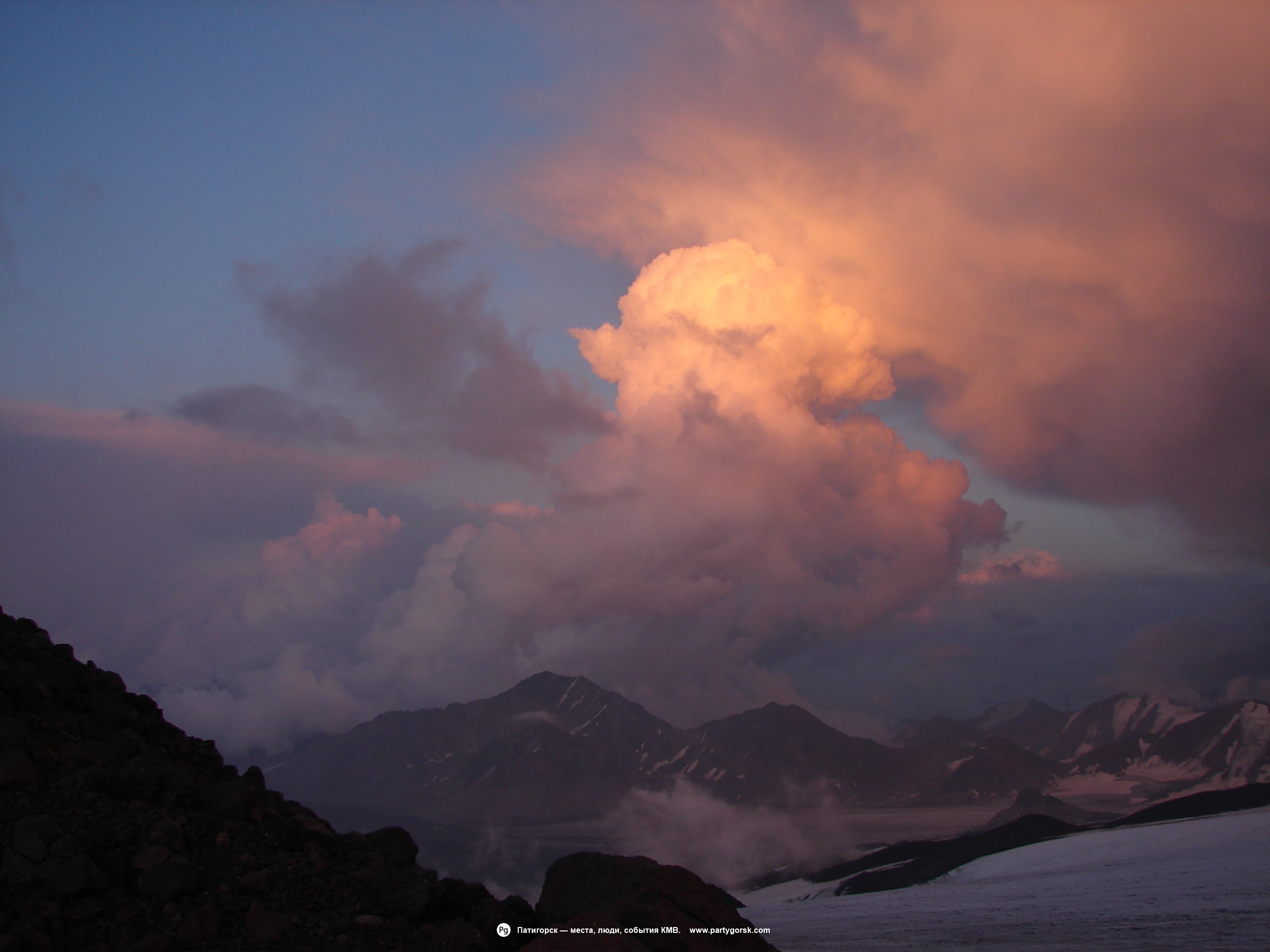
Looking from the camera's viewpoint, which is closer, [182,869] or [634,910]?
[182,869]

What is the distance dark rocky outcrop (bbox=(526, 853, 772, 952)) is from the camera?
23.1 metres

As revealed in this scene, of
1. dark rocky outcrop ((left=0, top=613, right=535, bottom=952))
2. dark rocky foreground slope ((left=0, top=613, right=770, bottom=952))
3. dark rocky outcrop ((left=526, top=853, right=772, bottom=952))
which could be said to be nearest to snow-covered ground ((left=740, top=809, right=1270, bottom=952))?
dark rocky outcrop ((left=526, top=853, right=772, bottom=952))

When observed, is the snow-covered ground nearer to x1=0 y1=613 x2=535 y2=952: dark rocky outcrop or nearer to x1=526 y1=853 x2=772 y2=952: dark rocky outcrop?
x1=526 y1=853 x2=772 y2=952: dark rocky outcrop

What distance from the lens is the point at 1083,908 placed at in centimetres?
10525

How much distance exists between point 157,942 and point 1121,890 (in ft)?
451

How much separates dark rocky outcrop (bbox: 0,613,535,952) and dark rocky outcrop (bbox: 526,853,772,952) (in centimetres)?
256

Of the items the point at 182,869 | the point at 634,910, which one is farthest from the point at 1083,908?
the point at 182,869

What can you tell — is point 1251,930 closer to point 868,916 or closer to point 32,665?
point 868,916

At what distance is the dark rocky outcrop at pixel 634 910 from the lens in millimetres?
23109

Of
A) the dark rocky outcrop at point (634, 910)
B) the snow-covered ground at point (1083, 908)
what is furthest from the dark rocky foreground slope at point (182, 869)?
the snow-covered ground at point (1083, 908)

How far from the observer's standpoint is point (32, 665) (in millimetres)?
30234

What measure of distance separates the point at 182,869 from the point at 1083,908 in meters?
121

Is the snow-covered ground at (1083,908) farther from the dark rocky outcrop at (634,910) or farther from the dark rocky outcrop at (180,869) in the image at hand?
the dark rocky outcrop at (180,869)

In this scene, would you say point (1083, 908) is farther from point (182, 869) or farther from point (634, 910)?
point (182, 869)
